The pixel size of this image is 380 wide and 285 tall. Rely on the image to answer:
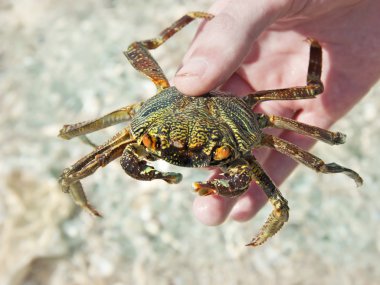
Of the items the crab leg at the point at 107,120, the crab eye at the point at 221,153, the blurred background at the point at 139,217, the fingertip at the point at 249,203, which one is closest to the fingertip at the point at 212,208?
the fingertip at the point at 249,203

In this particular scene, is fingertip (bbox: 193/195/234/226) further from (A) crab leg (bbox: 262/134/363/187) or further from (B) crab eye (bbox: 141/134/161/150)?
(B) crab eye (bbox: 141/134/161/150)

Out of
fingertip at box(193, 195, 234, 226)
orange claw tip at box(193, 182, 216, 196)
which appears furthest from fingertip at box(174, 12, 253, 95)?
fingertip at box(193, 195, 234, 226)

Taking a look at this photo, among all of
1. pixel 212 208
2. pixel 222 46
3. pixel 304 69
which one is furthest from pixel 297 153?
pixel 304 69

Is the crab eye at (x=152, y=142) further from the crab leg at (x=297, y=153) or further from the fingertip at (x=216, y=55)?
the crab leg at (x=297, y=153)

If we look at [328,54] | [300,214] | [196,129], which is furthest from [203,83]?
[300,214]

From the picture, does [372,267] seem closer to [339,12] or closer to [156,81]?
[339,12]

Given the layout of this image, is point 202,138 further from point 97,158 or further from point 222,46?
point 97,158
